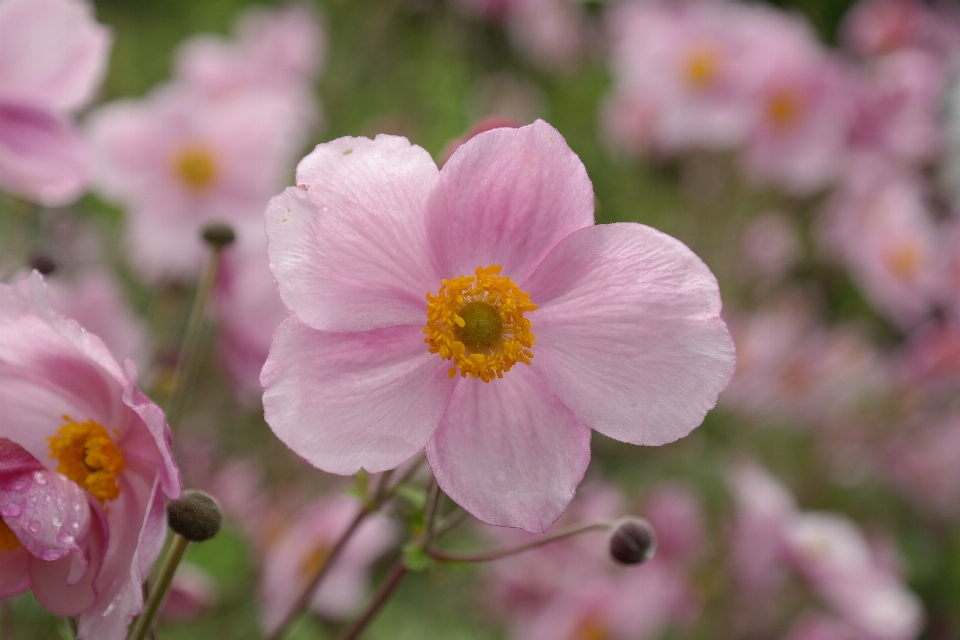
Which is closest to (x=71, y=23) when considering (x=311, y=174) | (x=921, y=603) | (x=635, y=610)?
(x=311, y=174)

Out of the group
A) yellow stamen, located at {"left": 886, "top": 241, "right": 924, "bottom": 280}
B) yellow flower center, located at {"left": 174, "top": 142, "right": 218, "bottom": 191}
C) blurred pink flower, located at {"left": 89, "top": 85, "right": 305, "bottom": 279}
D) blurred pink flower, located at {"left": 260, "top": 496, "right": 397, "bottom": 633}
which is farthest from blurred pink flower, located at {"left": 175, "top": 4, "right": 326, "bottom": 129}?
yellow stamen, located at {"left": 886, "top": 241, "right": 924, "bottom": 280}

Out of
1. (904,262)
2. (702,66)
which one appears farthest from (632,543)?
(904,262)

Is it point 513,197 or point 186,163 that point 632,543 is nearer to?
point 513,197

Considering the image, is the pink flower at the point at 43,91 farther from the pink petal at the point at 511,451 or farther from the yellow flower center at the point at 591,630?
the yellow flower center at the point at 591,630

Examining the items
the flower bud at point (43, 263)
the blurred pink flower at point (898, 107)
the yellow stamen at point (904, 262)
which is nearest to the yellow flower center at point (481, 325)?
the flower bud at point (43, 263)

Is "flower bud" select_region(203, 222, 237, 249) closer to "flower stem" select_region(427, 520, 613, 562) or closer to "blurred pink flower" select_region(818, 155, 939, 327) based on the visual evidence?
"flower stem" select_region(427, 520, 613, 562)

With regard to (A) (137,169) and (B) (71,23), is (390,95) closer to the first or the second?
(A) (137,169)

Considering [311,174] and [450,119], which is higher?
[311,174]
